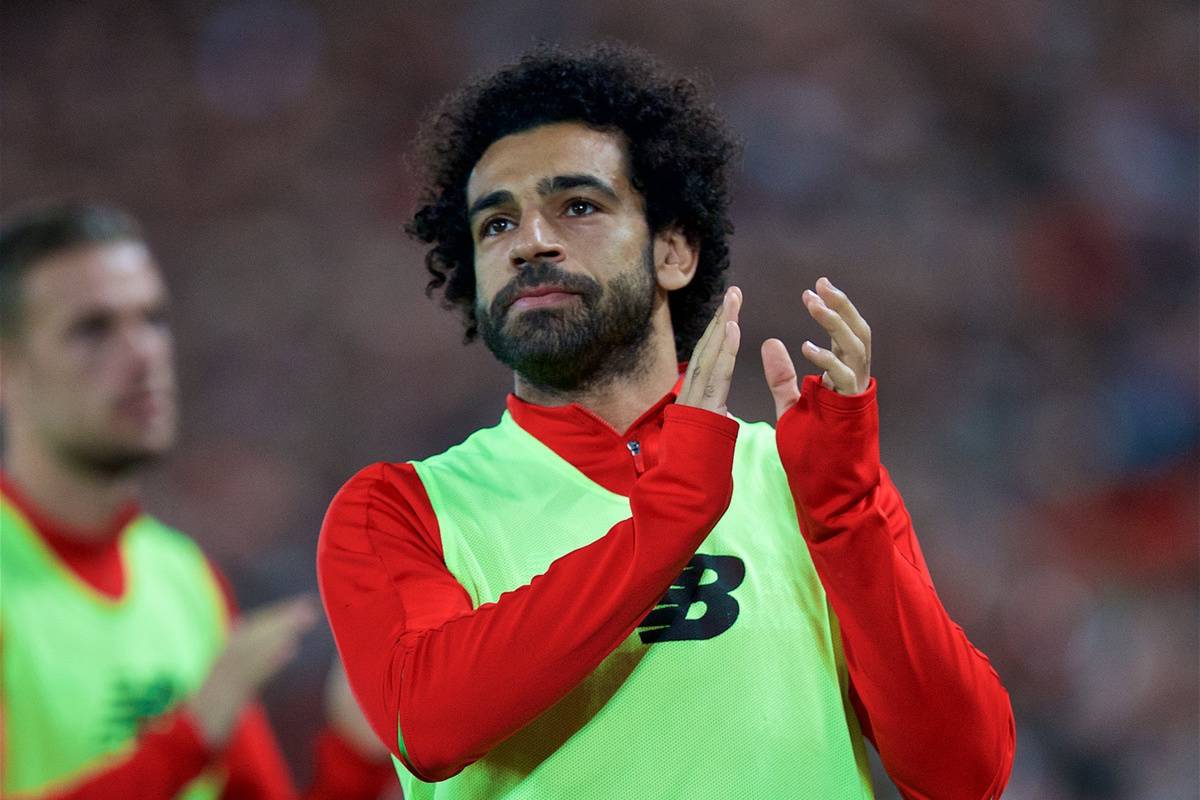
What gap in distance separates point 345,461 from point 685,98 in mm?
4104

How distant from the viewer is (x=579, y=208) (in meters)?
2.49

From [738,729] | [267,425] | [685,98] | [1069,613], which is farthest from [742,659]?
[267,425]

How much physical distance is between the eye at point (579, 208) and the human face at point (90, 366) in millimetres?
1846

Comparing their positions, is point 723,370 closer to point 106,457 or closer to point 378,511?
point 378,511

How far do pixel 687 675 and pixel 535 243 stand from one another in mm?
754

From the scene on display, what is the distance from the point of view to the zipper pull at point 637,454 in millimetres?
2359

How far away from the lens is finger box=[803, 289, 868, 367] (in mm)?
1979

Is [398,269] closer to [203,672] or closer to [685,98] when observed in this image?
[203,672]

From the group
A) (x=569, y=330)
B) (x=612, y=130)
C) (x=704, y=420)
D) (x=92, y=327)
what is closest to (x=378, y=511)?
(x=569, y=330)

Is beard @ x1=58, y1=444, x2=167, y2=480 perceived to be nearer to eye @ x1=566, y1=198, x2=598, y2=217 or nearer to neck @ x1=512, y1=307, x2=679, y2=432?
neck @ x1=512, y1=307, x2=679, y2=432

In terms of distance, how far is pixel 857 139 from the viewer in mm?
7543

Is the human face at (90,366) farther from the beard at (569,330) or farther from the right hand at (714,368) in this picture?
the right hand at (714,368)

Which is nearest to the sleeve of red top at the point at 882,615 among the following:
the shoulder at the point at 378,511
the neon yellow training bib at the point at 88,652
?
the shoulder at the point at 378,511

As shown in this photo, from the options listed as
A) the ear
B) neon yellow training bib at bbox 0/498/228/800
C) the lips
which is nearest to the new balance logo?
the lips
